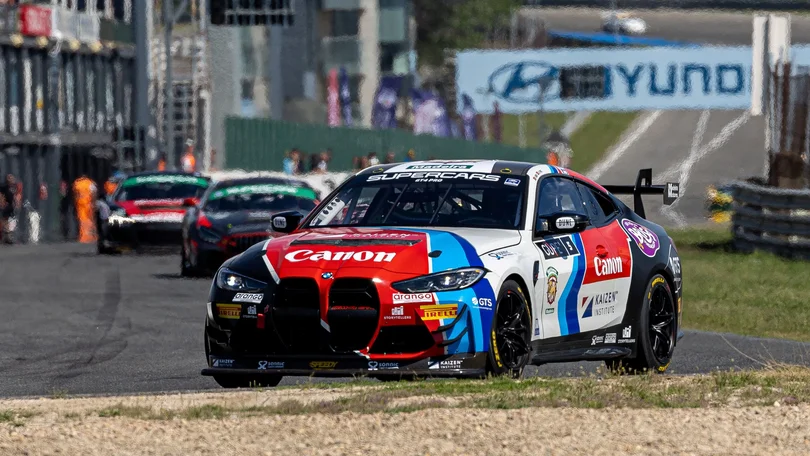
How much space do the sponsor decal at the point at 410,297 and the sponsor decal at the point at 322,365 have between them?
49 centimetres

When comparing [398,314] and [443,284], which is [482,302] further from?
→ [398,314]

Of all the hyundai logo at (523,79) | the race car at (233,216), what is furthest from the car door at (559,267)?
the hyundai logo at (523,79)

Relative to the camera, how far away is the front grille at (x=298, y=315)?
33.1 feet

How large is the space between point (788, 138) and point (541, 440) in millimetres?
18262

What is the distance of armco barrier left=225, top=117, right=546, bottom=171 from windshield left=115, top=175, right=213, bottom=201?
21733 mm

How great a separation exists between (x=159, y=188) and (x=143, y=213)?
950 millimetres

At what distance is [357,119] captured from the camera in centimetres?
8550

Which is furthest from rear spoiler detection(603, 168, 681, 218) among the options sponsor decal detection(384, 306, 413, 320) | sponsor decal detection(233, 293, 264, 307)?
sponsor decal detection(233, 293, 264, 307)

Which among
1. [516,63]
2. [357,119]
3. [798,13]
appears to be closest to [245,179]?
[516,63]

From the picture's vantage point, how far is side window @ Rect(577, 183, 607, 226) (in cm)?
1174

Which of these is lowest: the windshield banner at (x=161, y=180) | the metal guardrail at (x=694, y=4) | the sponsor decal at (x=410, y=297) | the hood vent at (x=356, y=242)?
the windshield banner at (x=161, y=180)

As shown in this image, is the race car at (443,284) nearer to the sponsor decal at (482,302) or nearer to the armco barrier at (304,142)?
the sponsor decal at (482,302)

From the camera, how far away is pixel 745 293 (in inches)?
790

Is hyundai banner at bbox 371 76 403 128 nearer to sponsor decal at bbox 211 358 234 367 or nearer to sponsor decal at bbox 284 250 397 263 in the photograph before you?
sponsor decal at bbox 211 358 234 367
